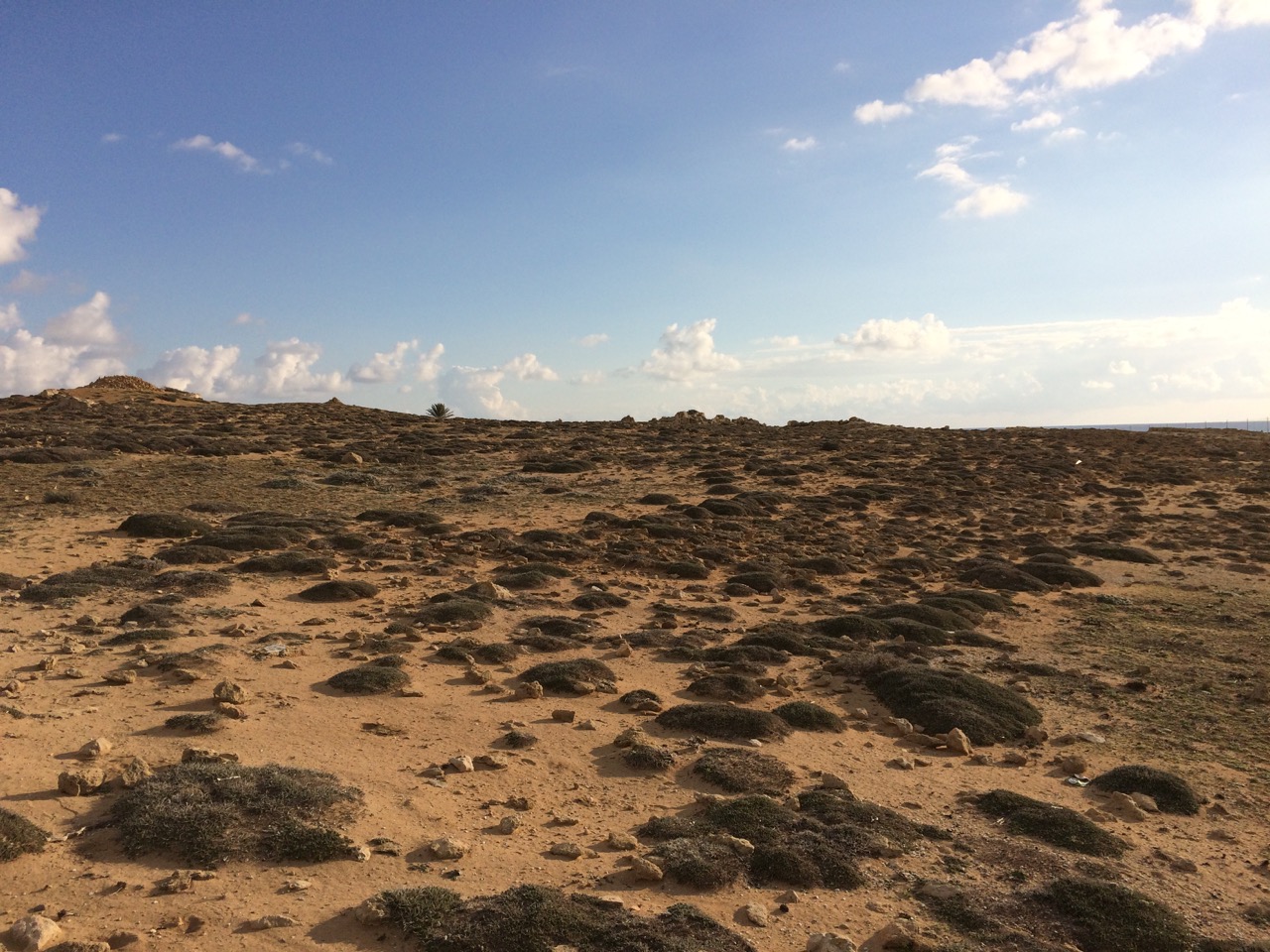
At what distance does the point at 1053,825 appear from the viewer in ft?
32.0

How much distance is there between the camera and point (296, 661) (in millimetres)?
13789

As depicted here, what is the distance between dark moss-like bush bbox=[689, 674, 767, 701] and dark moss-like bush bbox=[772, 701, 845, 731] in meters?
0.79

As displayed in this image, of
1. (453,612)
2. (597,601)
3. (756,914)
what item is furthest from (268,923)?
(597,601)

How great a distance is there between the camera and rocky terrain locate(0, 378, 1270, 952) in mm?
7508

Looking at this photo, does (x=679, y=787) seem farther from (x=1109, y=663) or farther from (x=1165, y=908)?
(x=1109, y=663)

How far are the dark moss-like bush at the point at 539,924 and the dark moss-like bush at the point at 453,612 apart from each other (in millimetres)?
9698

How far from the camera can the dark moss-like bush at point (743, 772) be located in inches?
414

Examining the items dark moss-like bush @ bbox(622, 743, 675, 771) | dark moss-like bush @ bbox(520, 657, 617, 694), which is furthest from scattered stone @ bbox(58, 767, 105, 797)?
dark moss-like bush @ bbox(520, 657, 617, 694)

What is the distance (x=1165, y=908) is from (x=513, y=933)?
21.4 ft

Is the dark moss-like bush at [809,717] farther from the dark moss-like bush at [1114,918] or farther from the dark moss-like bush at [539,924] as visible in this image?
the dark moss-like bush at [539,924]

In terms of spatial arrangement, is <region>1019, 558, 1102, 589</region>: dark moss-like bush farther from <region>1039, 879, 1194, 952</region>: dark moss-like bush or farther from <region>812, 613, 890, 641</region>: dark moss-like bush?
<region>1039, 879, 1194, 952</region>: dark moss-like bush

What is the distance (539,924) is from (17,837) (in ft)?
16.0

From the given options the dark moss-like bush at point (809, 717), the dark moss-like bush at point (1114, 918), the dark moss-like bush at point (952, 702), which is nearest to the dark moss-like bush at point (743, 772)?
the dark moss-like bush at point (809, 717)

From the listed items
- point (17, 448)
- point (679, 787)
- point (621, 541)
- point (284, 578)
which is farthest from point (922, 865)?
point (17, 448)
